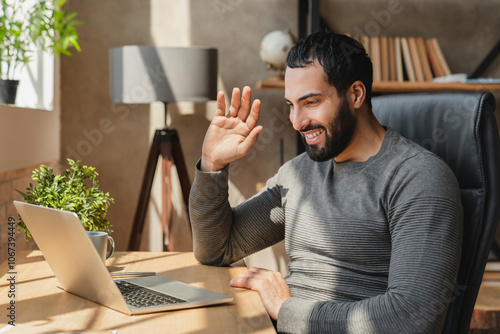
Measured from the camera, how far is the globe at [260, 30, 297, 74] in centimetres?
294

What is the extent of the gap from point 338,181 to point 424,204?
0.30 m

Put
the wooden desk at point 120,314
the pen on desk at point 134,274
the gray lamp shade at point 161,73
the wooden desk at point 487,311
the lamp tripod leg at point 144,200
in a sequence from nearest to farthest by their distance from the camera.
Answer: the wooden desk at point 120,314 < the pen on desk at point 134,274 < the wooden desk at point 487,311 < the gray lamp shade at point 161,73 < the lamp tripod leg at point 144,200

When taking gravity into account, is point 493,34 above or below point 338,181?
above

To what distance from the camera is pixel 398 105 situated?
1.56m

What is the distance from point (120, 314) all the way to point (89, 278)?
10cm

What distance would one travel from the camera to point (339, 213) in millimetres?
1399

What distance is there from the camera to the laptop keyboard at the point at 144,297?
1129mm

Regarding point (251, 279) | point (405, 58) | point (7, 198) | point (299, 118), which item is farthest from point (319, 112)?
point (405, 58)

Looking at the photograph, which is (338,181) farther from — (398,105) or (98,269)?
(98,269)

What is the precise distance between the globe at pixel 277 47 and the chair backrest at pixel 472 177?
64.3 inches

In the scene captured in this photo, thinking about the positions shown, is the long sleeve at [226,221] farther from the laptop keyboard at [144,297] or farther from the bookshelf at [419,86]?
the bookshelf at [419,86]

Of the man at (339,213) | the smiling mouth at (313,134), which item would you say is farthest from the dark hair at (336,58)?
the smiling mouth at (313,134)

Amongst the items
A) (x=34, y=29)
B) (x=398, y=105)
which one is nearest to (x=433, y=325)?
(x=398, y=105)

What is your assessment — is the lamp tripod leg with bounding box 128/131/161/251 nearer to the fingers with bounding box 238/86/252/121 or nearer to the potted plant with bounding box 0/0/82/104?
the potted plant with bounding box 0/0/82/104
